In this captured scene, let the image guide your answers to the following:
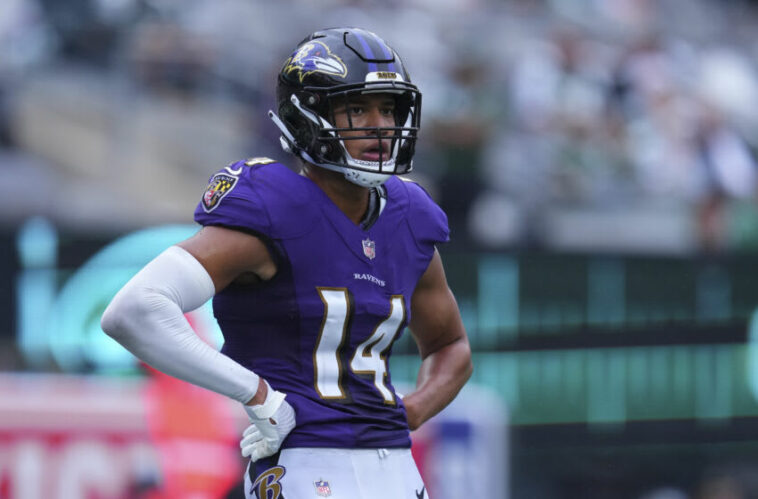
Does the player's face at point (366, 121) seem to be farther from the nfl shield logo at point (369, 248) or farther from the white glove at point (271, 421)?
the white glove at point (271, 421)

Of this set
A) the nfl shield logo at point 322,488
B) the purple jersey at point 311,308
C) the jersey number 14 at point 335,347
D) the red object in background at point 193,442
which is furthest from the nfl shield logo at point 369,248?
the red object in background at point 193,442

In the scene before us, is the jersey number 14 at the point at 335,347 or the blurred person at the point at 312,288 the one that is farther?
the jersey number 14 at the point at 335,347

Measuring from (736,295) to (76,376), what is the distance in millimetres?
4573

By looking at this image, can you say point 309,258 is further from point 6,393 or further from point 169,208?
point 169,208

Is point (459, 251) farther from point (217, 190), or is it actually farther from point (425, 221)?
point (217, 190)

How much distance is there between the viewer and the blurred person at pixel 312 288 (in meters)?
3.09

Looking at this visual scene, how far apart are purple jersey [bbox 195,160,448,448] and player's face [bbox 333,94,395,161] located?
155 millimetres

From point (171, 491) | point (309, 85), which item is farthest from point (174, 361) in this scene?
point (171, 491)

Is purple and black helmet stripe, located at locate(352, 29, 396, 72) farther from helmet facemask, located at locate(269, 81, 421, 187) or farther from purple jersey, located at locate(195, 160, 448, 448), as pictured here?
purple jersey, located at locate(195, 160, 448, 448)

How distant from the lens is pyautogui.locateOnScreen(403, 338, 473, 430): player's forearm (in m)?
3.67

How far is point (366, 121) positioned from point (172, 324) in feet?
2.54

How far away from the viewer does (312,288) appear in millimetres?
3238

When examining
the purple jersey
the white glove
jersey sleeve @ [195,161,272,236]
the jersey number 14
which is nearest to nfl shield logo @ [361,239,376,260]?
the purple jersey

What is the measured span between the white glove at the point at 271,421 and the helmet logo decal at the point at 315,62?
32.8 inches
